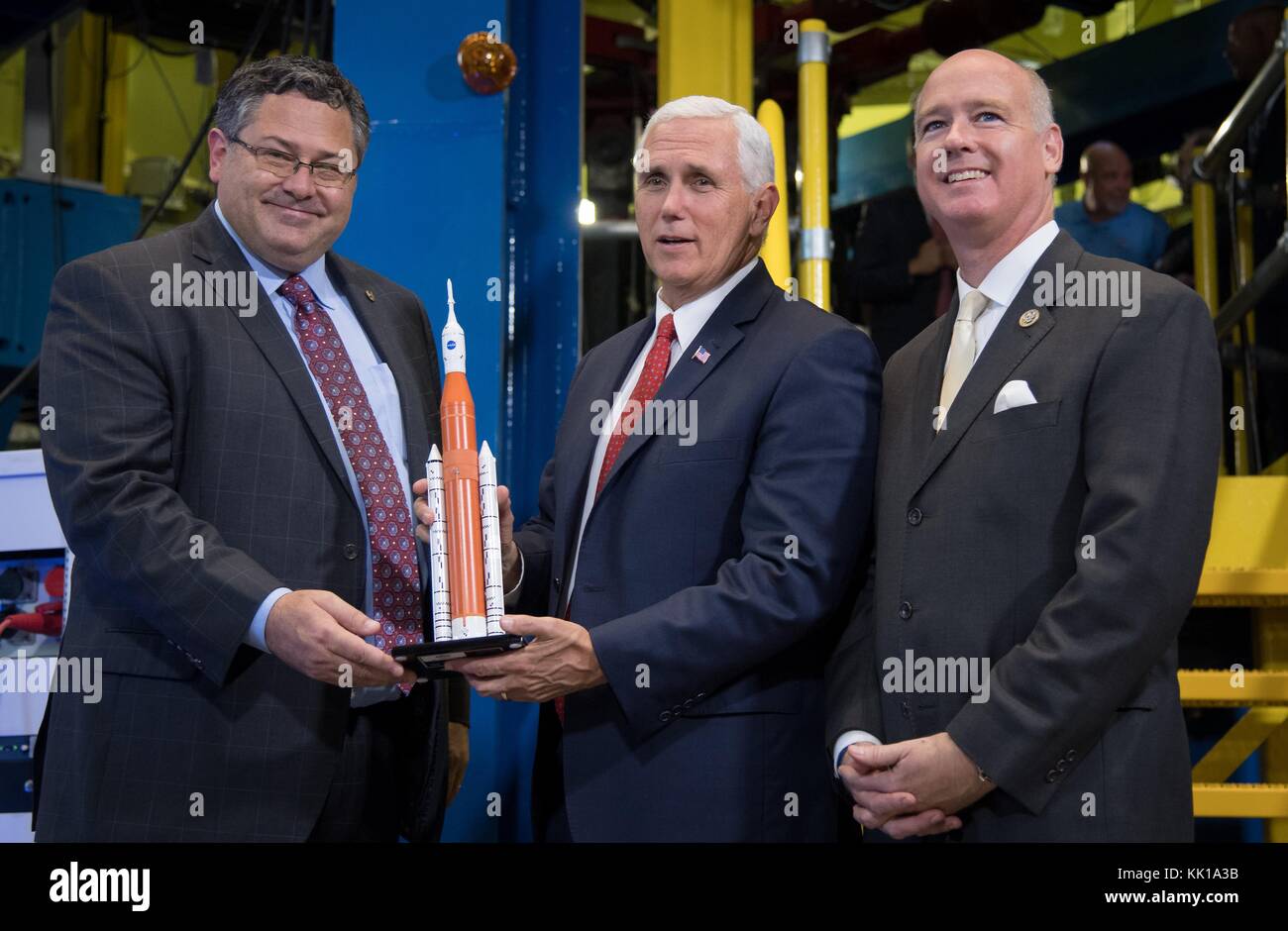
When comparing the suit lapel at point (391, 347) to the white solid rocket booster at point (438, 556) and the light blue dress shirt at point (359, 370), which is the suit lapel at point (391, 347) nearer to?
the light blue dress shirt at point (359, 370)

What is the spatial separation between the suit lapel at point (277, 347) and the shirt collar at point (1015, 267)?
3.86 feet

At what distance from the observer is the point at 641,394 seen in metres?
2.66

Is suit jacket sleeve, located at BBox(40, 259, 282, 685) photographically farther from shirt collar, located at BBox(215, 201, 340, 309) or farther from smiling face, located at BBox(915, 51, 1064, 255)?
smiling face, located at BBox(915, 51, 1064, 255)

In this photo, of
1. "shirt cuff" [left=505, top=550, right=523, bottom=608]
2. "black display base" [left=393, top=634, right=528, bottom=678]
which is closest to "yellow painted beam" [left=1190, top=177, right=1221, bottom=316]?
"shirt cuff" [left=505, top=550, right=523, bottom=608]

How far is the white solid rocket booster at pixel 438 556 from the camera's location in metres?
2.23

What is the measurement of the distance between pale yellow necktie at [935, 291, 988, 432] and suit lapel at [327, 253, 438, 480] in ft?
3.17

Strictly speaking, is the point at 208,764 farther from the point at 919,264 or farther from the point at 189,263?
the point at 919,264

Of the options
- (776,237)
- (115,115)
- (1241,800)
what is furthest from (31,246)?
(1241,800)

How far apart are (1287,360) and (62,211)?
513 centimetres

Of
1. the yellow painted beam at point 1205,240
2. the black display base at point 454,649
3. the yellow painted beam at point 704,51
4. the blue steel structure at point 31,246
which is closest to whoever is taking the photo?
the black display base at point 454,649

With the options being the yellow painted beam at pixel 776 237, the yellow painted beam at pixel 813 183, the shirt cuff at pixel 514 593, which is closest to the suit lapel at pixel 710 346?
the shirt cuff at pixel 514 593

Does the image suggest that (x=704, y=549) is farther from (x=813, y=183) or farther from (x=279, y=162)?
(x=813, y=183)

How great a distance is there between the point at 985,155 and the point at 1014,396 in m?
0.46

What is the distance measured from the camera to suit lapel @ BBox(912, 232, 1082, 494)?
2299 mm
